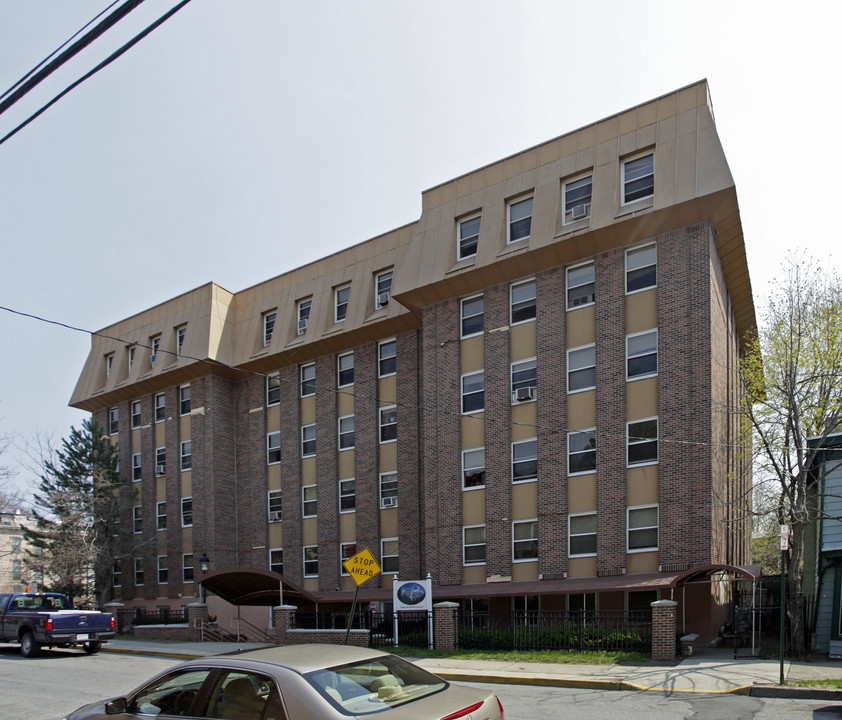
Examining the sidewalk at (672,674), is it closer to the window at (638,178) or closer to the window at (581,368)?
the window at (581,368)

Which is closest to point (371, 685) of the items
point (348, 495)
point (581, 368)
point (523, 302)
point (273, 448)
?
point (581, 368)

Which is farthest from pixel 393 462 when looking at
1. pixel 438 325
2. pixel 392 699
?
pixel 392 699

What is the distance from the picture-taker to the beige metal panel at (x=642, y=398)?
73.1ft

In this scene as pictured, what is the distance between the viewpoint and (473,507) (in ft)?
83.8

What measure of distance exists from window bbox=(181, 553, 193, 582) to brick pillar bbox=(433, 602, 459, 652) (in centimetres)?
1812

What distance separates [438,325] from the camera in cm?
2744

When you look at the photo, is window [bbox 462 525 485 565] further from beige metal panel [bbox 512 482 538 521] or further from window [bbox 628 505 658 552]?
window [bbox 628 505 658 552]

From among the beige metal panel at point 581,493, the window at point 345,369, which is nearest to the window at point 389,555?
the window at point 345,369

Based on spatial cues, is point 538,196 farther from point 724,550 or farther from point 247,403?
point 247,403

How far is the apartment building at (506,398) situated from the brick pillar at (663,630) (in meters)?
2.27

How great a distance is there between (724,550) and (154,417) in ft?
88.6

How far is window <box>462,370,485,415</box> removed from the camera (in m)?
Result: 26.1

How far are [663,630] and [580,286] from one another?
1088cm

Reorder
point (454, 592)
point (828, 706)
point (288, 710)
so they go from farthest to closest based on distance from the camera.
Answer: point (454, 592)
point (828, 706)
point (288, 710)
